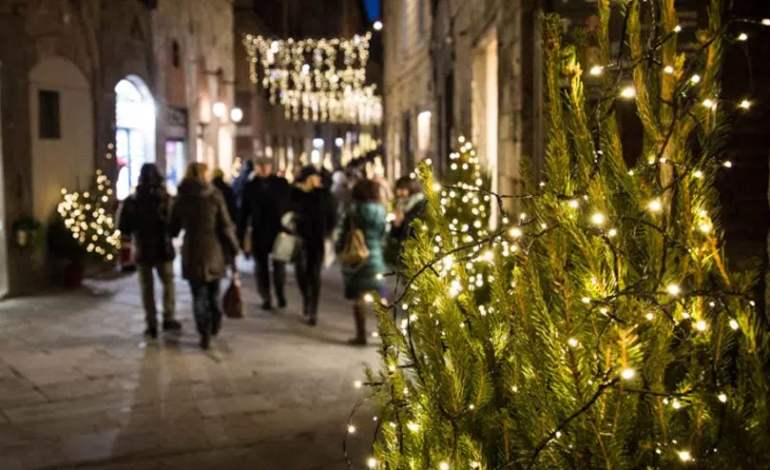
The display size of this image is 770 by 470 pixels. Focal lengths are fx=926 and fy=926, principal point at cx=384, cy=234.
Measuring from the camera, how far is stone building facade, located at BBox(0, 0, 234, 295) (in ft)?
40.8

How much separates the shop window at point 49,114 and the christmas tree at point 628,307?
465 inches

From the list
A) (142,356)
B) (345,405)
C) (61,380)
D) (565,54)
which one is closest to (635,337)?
(565,54)

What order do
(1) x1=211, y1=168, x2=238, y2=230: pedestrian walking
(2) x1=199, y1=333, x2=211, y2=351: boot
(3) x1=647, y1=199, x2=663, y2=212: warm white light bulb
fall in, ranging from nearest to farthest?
1. (3) x1=647, y1=199, x2=663, y2=212: warm white light bulb
2. (2) x1=199, y1=333, x2=211, y2=351: boot
3. (1) x1=211, y1=168, x2=238, y2=230: pedestrian walking

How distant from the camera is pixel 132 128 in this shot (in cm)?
1836

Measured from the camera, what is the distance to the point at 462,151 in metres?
9.25

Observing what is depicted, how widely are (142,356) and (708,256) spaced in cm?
705

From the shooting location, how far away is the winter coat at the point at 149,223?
9125 millimetres

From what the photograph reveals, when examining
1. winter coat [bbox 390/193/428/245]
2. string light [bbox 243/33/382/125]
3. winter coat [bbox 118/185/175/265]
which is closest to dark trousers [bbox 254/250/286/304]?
winter coat [bbox 390/193/428/245]

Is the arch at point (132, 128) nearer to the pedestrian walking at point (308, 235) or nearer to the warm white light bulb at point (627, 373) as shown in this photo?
the pedestrian walking at point (308, 235)

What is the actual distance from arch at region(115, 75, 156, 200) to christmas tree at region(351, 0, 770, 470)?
1484cm

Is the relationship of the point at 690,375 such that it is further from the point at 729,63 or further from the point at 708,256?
the point at 729,63

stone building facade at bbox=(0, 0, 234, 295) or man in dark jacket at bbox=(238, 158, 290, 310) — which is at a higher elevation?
stone building facade at bbox=(0, 0, 234, 295)

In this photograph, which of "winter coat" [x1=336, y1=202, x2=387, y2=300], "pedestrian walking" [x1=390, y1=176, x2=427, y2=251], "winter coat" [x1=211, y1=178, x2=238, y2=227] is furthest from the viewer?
"winter coat" [x1=211, y1=178, x2=238, y2=227]

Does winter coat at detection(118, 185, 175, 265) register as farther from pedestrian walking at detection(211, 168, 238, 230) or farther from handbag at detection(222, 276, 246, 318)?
pedestrian walking at detection(211, 168, 238, 230)
